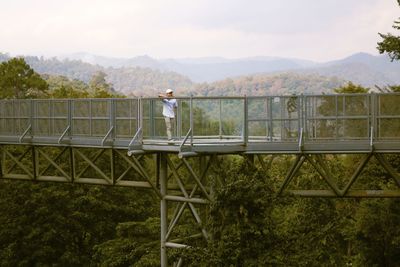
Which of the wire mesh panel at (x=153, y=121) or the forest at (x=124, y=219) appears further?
the forest at (x=124, y=219)

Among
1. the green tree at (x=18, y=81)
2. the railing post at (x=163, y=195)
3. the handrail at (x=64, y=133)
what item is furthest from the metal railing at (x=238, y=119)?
the green tree at (x=18, y=81)

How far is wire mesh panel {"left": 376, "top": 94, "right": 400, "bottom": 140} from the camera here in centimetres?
1644

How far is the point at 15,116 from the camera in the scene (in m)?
24.9

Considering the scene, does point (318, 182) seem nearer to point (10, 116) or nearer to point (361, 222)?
point (361, 222)

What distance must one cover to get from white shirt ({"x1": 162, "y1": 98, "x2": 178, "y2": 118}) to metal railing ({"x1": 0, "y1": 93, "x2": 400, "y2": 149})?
0.55ft

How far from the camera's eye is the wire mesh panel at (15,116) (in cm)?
2427

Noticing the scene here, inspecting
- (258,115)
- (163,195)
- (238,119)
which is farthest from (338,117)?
(163,195)

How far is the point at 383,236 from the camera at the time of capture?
111 feet

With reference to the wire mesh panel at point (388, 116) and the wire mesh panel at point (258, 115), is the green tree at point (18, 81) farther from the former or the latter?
the wire mesh panel at point (388, 116)

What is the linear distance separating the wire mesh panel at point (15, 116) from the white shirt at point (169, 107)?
7.22m

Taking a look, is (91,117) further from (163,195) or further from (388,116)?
(388,116)

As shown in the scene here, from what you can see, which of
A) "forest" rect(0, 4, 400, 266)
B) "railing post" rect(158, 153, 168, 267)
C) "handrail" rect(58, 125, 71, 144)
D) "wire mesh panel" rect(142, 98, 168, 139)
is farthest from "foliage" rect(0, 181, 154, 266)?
"wire mesh panel" rect(142, 98, 168, 139)

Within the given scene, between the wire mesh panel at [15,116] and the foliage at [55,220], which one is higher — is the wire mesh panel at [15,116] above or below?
above

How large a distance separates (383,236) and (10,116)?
19.8 meters
